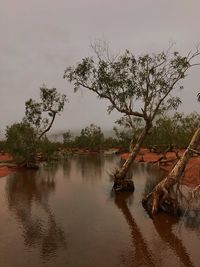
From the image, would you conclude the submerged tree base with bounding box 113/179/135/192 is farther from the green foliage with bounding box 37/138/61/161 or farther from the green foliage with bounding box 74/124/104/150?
the green foliage with bounding box 74/124/104/150

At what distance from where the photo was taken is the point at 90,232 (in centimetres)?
2248

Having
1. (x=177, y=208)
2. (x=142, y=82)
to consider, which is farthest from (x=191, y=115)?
(x=177, y=208)

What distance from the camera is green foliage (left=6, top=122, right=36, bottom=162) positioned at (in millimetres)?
62594

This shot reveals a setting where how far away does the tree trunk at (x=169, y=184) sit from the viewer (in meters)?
25.0

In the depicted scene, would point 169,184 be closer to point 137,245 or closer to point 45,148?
point 137,245

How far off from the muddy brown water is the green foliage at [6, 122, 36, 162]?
25.4 m

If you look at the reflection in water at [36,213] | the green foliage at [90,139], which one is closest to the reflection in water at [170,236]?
the reflection in water at [36,213]

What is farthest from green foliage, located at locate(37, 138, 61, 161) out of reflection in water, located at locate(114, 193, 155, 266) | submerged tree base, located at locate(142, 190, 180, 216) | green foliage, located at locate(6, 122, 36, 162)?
submerged tree base, located at locate(142, 190, 180, 216)

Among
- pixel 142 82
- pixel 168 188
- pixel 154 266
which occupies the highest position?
pixel 142 82

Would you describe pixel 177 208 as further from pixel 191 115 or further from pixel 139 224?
pixel 191 115

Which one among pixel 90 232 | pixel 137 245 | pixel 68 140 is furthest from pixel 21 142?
pixel 68 140

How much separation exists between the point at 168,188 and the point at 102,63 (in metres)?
16.9

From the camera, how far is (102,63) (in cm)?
3744

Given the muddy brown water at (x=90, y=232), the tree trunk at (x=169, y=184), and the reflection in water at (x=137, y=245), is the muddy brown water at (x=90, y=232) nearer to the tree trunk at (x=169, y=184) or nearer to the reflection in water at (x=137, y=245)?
the reflection in water at (x=137, y=245)
